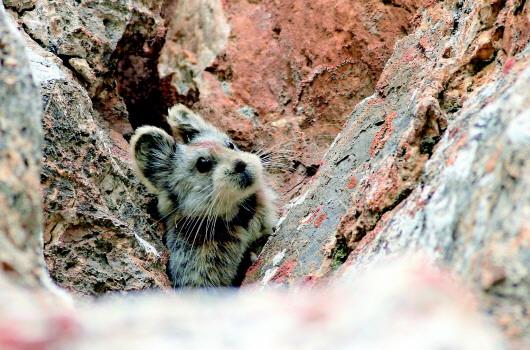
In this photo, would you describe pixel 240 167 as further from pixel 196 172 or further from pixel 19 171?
pixel 19 171

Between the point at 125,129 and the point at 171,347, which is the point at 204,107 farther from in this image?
the point at 171,347

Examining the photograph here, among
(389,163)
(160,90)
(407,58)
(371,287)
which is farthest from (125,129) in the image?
(371,287)

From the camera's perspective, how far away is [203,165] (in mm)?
6965

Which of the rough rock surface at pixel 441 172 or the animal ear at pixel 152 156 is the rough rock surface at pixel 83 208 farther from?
the rough rock surface at pixel 441 172

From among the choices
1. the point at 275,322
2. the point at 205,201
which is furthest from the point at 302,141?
the point at 275,322

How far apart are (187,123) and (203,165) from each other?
636 millimetres

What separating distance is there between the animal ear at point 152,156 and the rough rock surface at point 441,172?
3.89 ft

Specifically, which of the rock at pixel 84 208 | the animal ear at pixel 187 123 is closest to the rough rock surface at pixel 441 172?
the rock at pixel 84 208

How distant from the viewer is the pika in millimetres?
6664

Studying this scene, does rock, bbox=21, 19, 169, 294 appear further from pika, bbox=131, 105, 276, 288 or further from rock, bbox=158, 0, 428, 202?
rock, bbox=158, 0, 428, 202

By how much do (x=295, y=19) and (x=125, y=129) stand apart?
204 centimetres

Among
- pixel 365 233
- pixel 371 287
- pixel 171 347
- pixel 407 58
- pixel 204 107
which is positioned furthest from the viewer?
pixel 204 107

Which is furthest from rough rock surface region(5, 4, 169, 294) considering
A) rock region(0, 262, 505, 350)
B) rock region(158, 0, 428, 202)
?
rock region(0, 262, 505, 350)

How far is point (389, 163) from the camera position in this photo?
4496 millimetres
